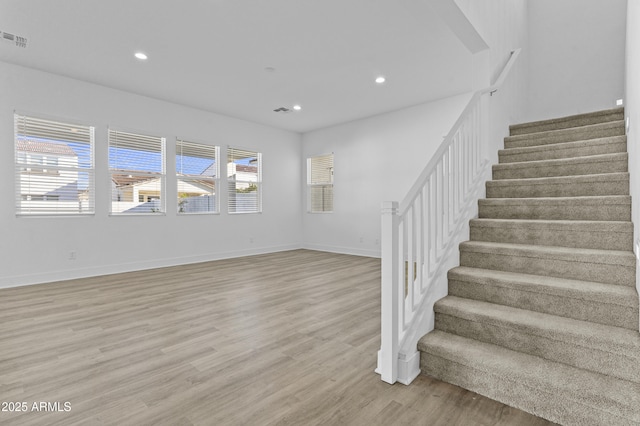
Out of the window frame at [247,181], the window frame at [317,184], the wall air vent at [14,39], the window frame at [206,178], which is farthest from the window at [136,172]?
the window frame at [317,184]

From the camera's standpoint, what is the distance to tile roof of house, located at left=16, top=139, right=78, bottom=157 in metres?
4.27

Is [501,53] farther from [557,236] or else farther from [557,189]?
[557,236]

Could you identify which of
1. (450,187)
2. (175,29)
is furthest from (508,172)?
(175,29)

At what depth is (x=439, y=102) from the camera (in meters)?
5.60

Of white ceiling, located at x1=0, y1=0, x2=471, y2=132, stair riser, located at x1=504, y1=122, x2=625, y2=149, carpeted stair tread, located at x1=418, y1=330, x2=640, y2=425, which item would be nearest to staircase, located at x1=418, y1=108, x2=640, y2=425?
carpeted stair tread, located at x1=418, y1=330, x2=640, y2=425

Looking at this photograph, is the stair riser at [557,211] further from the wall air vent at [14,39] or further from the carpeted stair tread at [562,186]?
the wall air vent at [14,39]

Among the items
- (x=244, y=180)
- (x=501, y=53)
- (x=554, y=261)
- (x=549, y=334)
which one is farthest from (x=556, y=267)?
(x=244, y=180)

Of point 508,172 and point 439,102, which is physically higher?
point 439,102

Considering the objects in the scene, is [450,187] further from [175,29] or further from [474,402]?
[175,29]

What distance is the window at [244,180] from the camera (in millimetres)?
6648

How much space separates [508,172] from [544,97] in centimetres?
305

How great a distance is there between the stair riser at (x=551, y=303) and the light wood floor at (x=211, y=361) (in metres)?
0.64

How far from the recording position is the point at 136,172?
530cm

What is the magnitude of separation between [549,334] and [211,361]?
203cm
